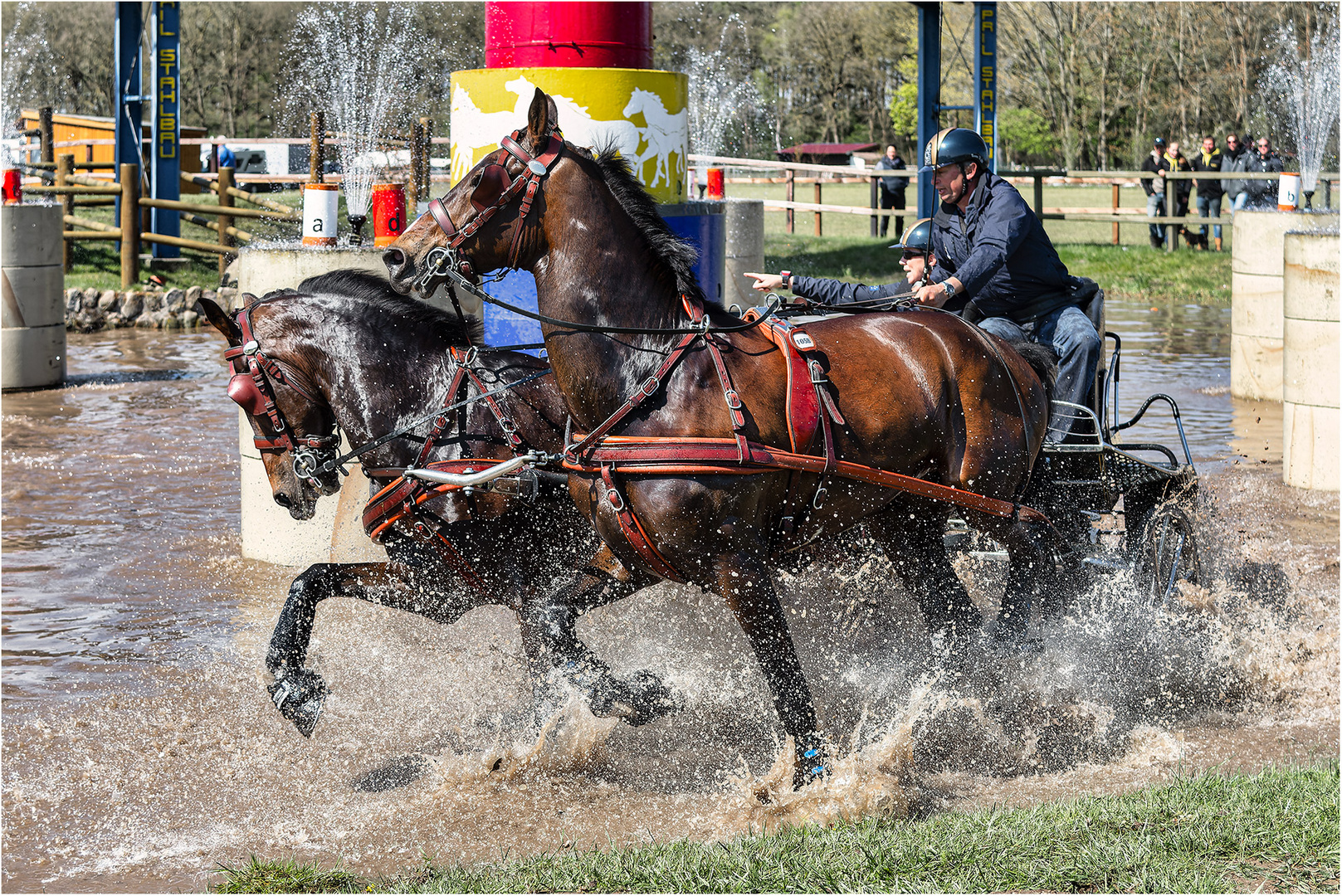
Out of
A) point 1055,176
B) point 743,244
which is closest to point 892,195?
point 1055,176

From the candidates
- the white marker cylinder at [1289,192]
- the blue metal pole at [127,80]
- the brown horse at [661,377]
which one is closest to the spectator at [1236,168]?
the white marker cylinder at [1289,192]

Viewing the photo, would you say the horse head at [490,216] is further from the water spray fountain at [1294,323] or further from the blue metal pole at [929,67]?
the blue metal pole at [929,67]

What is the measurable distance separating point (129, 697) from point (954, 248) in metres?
4.25

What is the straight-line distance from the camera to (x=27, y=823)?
4879mm

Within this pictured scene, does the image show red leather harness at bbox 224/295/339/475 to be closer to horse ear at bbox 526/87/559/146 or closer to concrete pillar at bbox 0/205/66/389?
horse ear at bbox 526/87/559/146

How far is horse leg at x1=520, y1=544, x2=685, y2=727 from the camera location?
5363 mm

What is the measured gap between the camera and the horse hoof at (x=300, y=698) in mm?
5141

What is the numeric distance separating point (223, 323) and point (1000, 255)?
126 inches

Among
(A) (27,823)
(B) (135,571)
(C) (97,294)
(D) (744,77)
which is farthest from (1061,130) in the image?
(A) (27,823)

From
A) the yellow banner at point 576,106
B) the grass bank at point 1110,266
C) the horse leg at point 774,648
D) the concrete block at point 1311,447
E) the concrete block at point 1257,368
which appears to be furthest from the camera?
the grass bank at point 1110,266

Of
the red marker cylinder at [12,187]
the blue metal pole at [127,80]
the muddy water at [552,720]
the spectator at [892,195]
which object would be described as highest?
the blue metal pole at [127,80]

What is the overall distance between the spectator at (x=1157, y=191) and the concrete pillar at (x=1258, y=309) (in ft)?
36.2

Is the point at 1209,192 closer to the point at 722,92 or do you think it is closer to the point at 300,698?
the point at 300,698

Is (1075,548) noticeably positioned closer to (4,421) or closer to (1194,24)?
(4,421)
